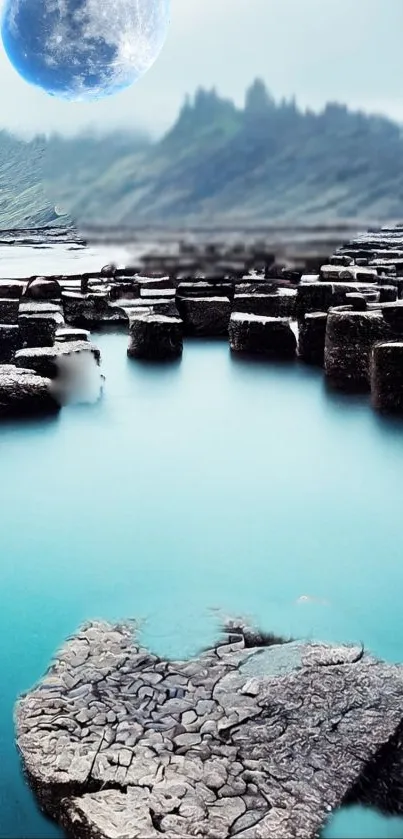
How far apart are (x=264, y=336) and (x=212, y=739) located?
546 centimetres

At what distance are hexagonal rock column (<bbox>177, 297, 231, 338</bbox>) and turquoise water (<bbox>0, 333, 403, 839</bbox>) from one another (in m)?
2.23

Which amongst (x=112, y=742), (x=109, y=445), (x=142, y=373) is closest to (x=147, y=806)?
(x=112, y=742)

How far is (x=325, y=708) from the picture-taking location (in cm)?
238

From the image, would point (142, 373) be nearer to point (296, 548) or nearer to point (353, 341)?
point (353, 341)

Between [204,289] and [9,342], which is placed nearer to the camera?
[9,342]

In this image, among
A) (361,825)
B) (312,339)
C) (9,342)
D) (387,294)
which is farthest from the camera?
(387,294)

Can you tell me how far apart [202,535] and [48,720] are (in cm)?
159

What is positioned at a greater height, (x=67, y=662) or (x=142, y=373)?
(x=142, y=373)

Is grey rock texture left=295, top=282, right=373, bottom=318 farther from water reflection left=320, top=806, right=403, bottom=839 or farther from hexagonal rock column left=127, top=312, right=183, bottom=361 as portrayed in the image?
water reflection left=320, top=806, right=403, bottom=839

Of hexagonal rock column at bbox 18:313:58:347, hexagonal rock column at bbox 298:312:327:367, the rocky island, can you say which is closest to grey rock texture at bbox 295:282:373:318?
the rocky island

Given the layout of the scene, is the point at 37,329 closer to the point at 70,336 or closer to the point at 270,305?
the point at 70,336

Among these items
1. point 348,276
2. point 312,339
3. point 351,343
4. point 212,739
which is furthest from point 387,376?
point 348,276

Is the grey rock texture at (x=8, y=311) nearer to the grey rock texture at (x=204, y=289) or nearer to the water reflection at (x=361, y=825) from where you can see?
the grey rock texture at (x=204, y=289)

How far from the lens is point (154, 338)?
741 cm
